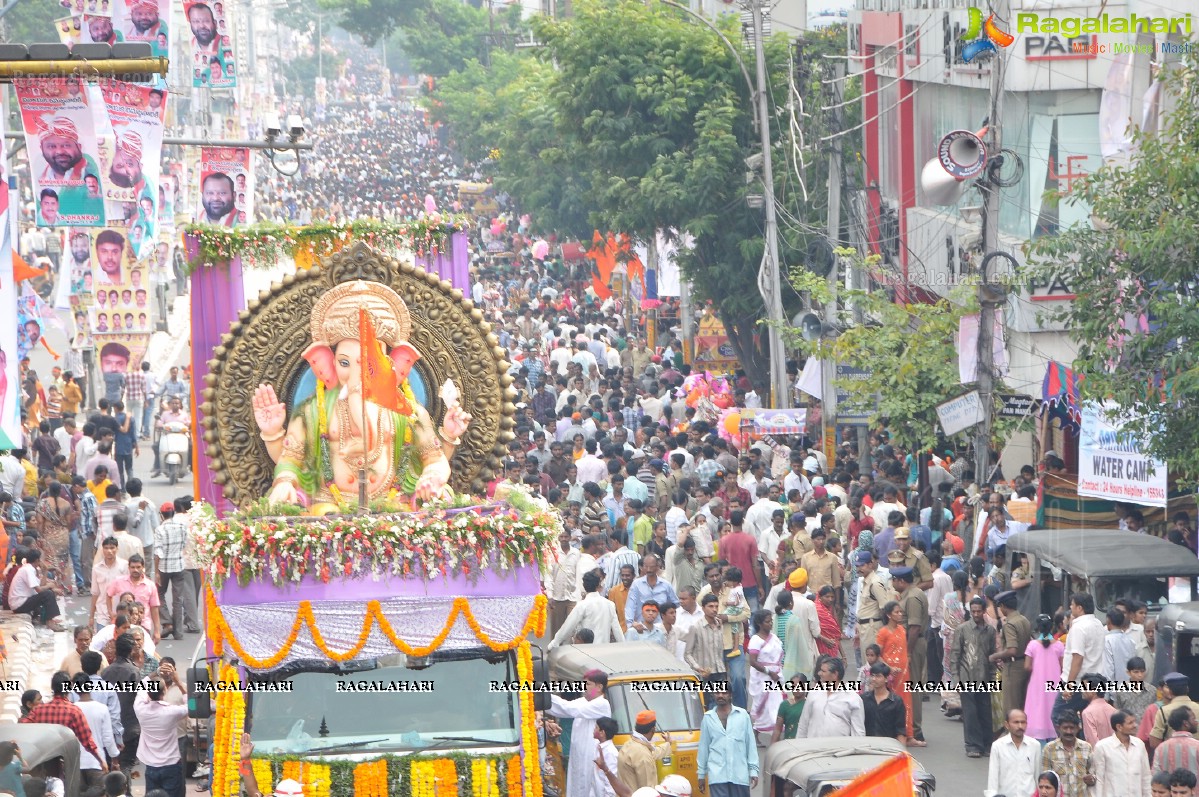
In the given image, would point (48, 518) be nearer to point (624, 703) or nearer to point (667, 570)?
point (667, 570)

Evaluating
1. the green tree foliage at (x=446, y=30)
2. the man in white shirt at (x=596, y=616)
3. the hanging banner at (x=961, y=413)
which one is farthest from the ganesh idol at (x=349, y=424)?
the green tree foliage at (x=446, y=30)

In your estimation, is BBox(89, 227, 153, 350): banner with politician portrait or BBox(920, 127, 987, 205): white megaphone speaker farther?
BBox(89, 227, 153, 350): banner with politician portrait

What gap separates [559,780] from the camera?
14891 mm

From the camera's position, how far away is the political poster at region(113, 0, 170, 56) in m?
25.5

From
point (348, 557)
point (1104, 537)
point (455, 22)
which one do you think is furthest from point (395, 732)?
point (455, 22)

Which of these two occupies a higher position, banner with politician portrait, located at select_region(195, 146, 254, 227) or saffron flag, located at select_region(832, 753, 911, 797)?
banner with politician portrait, located at select_region(195, 146, 254, 227)

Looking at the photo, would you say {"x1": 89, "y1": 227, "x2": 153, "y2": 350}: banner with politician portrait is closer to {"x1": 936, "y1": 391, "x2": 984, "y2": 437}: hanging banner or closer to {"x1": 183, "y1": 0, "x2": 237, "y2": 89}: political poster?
{"x1": 183, "y1": 0, "x2": 237, "y2": 89}: political poster

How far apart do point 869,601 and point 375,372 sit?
5.13m

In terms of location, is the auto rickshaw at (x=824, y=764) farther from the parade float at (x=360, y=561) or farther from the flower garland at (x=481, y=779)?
the flower garland at (x=481, y=779)

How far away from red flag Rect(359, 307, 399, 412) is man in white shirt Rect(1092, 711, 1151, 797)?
16.6ft

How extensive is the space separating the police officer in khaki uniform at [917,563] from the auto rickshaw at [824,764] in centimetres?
481

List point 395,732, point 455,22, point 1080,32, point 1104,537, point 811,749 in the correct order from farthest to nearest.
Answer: point 455,22, point 1080,32, point 1104,537, point 811,749, point 395,732

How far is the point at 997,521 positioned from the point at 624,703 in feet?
20.9

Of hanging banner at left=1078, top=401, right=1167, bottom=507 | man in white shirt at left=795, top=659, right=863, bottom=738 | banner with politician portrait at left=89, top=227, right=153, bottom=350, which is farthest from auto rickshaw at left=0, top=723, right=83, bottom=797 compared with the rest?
banner with politician portrait at left=89, top=227, right=153, bottom=350
